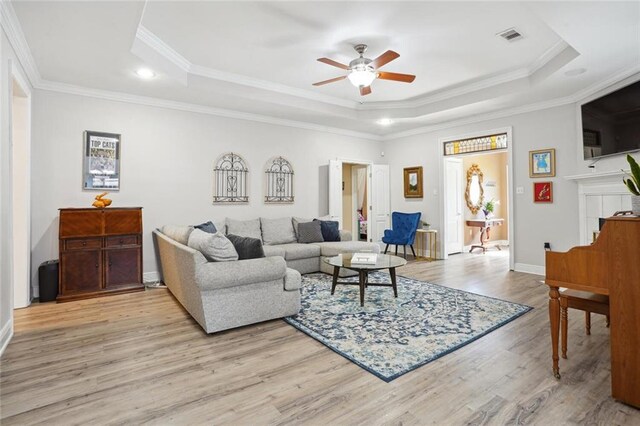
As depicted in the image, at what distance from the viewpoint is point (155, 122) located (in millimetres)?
4953

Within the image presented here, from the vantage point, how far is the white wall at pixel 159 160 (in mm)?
4215

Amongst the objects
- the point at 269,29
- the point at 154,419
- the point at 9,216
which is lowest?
the point at 154,419

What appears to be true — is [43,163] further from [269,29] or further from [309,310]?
[309,310]

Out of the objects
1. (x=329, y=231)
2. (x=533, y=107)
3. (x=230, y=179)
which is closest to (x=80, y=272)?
(x=230, y=179)

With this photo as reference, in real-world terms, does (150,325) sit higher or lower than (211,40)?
lower

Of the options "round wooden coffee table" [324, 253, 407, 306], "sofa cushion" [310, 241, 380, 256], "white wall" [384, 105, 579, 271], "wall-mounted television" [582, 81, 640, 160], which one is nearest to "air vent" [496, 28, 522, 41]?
"wall-mounted television" [582, 81, 640, 160]

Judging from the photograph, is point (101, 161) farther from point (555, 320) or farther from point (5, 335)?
point (555, 320)

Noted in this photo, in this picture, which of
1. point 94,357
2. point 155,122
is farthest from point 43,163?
point 94,357

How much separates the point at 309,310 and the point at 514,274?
373 cm

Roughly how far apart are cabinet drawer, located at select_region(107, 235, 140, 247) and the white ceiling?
6.60 ft

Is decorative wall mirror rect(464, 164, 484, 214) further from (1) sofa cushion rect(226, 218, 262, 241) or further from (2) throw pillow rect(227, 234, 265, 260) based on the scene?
(2) throw pillow rect(227, 234, 265, 260)

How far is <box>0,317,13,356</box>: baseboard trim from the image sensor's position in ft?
8.61

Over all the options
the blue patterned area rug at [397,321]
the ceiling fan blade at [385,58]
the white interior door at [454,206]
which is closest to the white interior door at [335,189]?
the white interior door at [454,206]

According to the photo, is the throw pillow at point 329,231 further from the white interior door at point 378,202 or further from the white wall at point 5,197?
the white wall at point 5,197
